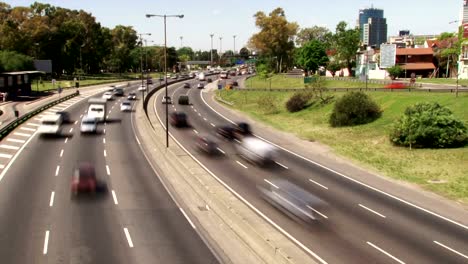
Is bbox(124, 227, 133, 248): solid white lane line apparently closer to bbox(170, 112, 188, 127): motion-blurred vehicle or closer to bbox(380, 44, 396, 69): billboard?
bbox(170, 112, 188, 127): motion-blurred vehicle

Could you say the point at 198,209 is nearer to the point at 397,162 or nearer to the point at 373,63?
the point at 397,162

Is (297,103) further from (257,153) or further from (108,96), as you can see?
Answer: (257,153)

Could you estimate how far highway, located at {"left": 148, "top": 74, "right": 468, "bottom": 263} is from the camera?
66.4ft

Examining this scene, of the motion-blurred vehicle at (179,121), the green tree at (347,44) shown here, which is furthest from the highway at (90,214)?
the green tree at (347,44)

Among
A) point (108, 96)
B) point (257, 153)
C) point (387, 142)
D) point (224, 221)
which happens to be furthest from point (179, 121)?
point (224, 221)

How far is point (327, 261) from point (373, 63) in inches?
4453

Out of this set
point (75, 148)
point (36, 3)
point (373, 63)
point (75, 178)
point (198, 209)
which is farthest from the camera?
point (36, 3)

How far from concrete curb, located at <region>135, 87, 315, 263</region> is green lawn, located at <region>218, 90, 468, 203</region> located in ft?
51.3

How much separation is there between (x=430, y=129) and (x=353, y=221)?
22.1 meters

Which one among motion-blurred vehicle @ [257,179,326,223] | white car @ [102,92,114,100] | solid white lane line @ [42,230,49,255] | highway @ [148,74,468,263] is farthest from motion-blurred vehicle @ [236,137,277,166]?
white car @ [102,92,114,100]

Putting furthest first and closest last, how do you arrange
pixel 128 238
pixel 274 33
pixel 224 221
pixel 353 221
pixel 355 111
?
pixel 274 33 → pixel 355 111 → pixel 353 221 → pixel 224 221 → pixel 128 238

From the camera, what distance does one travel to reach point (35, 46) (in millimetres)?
130750

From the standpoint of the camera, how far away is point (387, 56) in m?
116

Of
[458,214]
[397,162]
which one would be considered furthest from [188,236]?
[397,162]
